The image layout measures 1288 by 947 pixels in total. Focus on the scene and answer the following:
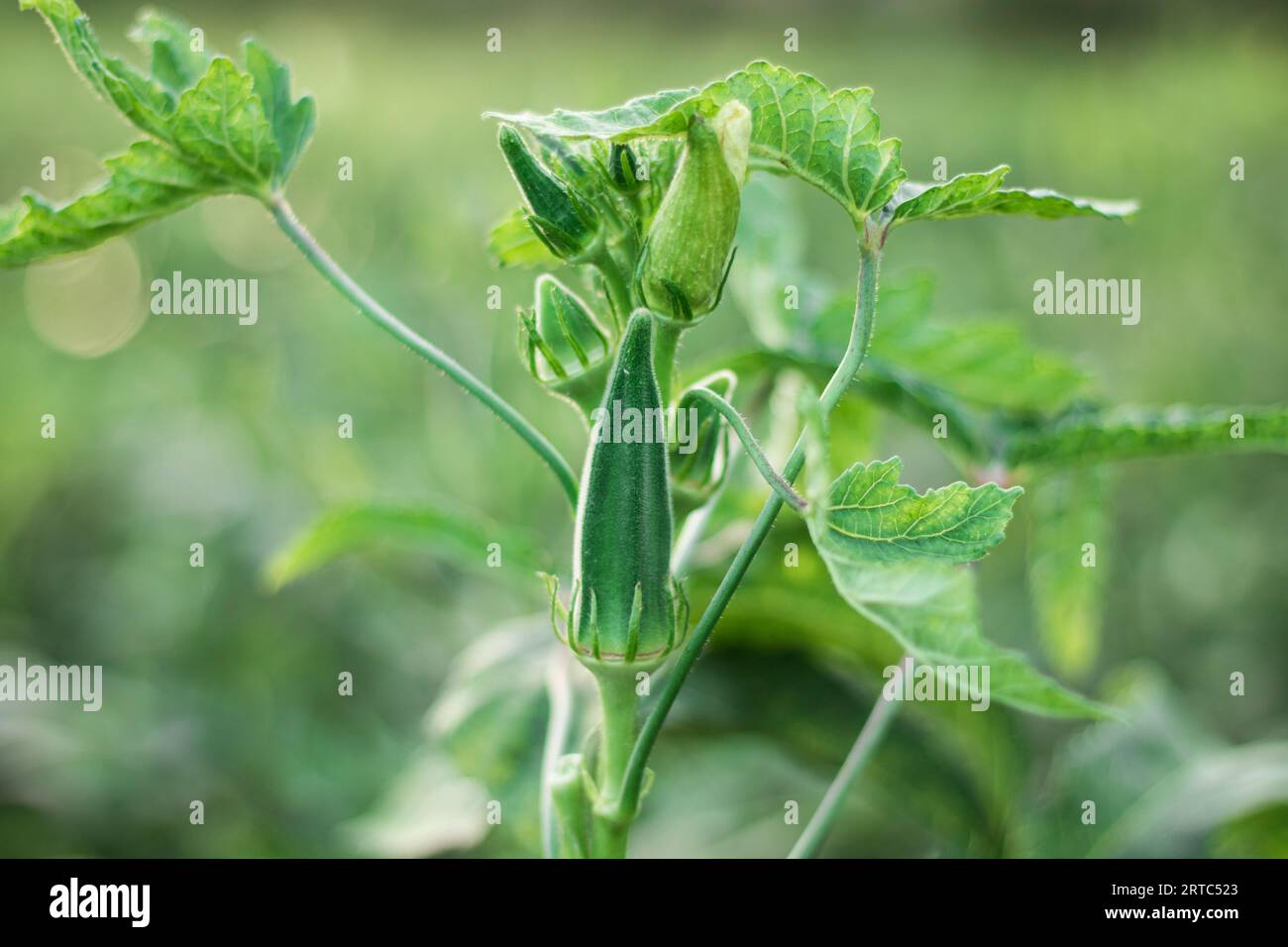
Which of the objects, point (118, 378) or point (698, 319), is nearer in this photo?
point (698, 319)

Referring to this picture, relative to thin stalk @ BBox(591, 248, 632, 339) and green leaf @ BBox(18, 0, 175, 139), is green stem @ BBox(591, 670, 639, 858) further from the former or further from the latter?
green leaf @ BBox(18, 0, 175, 139)

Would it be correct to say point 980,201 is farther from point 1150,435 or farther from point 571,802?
point 571,802

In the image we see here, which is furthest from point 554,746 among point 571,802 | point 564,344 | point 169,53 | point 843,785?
point 169,53

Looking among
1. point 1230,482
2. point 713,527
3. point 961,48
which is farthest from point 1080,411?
point 961,48

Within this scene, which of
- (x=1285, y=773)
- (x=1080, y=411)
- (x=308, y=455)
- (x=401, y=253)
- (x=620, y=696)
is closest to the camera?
(x=620, y=696)

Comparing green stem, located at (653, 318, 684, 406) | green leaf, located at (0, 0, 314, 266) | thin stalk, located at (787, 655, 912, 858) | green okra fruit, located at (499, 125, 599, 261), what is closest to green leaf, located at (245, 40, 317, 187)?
green leaf, located at (0, 0, 314, 266)
